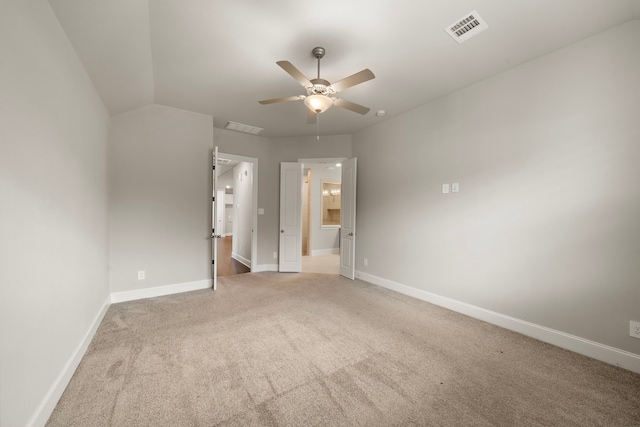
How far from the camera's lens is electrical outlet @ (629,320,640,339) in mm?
2109

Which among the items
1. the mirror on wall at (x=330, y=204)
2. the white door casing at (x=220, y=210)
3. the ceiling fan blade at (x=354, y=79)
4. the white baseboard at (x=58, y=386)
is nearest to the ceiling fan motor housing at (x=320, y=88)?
the ceiling fan blade at (x=354, y=79)

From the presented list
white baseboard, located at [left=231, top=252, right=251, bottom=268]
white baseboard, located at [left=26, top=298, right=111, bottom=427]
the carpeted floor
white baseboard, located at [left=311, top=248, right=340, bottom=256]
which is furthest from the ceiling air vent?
white baseboard, located at [left=311, top=248, right=340, bottom=256]

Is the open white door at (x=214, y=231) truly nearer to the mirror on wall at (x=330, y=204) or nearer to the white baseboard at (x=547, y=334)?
the white baseboard at (x=547, y=334)

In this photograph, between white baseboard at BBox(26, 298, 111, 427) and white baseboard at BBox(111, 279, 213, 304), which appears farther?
white baseboard at BBox(111, 279, 213, 304)

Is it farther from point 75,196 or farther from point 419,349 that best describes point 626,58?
point 75,196

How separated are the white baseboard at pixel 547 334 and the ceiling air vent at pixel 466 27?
2.90 metres

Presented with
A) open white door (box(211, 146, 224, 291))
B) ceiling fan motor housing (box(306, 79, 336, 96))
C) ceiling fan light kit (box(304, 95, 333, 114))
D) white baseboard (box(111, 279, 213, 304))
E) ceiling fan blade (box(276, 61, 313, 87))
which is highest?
ceiling fan blade (box(276, 61, 313, 87))

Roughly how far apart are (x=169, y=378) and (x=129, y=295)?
228cm

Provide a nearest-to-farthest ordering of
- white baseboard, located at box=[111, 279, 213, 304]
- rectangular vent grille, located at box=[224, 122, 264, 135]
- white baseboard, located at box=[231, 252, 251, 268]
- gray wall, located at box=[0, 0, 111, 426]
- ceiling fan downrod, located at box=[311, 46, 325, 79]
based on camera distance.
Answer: gray wall, located at box=[0, 0, 111, 426], ceiling fan downrod, located at box=[311, 46, 325, 79], white baseboard, located at box=[111, 279, 213, 304], rectangular vent grille, located at box=[224, 122, 264, 135], white baseboard, located at box=[231, 252, 251, 268]

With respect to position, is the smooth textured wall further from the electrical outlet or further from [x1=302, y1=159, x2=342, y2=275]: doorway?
the electrical outlet

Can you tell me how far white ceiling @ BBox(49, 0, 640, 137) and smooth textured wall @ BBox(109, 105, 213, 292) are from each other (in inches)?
19.4

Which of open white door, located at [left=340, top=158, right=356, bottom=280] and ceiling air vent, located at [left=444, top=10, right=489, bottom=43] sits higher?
ceiling air vent, located at [left=444, top=10, right=489, bottom=43]

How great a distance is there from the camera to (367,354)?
2305 millimetres

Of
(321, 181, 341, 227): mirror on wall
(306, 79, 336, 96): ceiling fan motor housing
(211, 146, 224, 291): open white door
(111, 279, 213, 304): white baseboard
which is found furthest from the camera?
(321, 181, 341, 227): mirror on wall
